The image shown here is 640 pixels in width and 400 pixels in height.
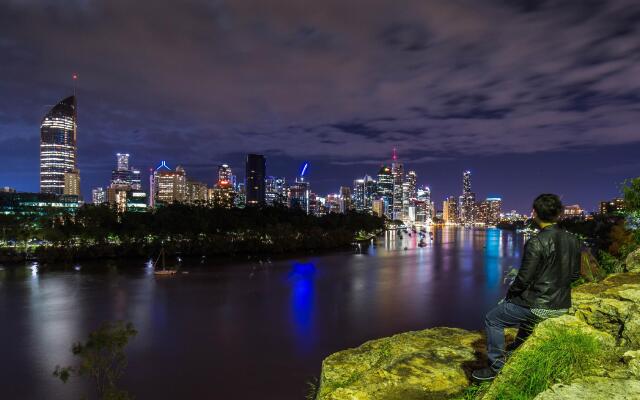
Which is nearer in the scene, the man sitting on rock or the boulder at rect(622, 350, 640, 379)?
the boulder at rect(622, 350, 640, 379)

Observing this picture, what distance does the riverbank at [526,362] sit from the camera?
10.0 feet

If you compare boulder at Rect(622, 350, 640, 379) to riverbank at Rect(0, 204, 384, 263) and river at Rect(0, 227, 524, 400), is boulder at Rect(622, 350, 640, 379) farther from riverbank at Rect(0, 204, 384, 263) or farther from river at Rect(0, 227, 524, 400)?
riverbank at Rect(0, 204, 384, 263)

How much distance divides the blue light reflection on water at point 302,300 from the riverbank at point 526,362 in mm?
24608

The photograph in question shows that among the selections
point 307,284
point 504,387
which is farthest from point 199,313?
point 504,387

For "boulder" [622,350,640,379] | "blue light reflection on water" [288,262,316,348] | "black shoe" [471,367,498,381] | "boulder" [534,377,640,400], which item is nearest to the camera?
"boulder" [534,377,640,400]

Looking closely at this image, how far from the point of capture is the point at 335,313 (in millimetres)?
36812

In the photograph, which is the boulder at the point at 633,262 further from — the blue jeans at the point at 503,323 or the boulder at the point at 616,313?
the blue jeans at the point at 503,323

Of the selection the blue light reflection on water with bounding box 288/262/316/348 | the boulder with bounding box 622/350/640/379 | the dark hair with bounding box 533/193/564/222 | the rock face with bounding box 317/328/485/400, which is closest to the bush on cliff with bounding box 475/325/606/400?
the boulder with bounding box 622/350/640/379

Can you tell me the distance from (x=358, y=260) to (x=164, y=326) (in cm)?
4380

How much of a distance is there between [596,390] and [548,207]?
2.00m

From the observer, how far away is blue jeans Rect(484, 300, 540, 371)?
4281 mm

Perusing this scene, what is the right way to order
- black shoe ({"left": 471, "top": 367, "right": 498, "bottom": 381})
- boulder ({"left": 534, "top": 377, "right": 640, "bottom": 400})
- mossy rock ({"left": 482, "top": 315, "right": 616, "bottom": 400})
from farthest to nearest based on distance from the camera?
1. black shoe ({"left": 471, "top": 367, "right": 498, "bottom": 381})
2. mossy rock ({"left": 482, "top": 315, "right": 616, "bottom": 400})
3. boulder ({"left": 534, "top": 377, "right": 640, "bottom": 400})

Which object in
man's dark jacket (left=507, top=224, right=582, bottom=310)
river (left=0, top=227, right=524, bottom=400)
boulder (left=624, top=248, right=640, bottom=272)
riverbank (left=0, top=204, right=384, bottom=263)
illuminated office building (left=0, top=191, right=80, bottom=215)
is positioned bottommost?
river (left=0, top=227, right=524, bottom=400)

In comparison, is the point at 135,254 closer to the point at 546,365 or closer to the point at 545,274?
the point at 545,274
